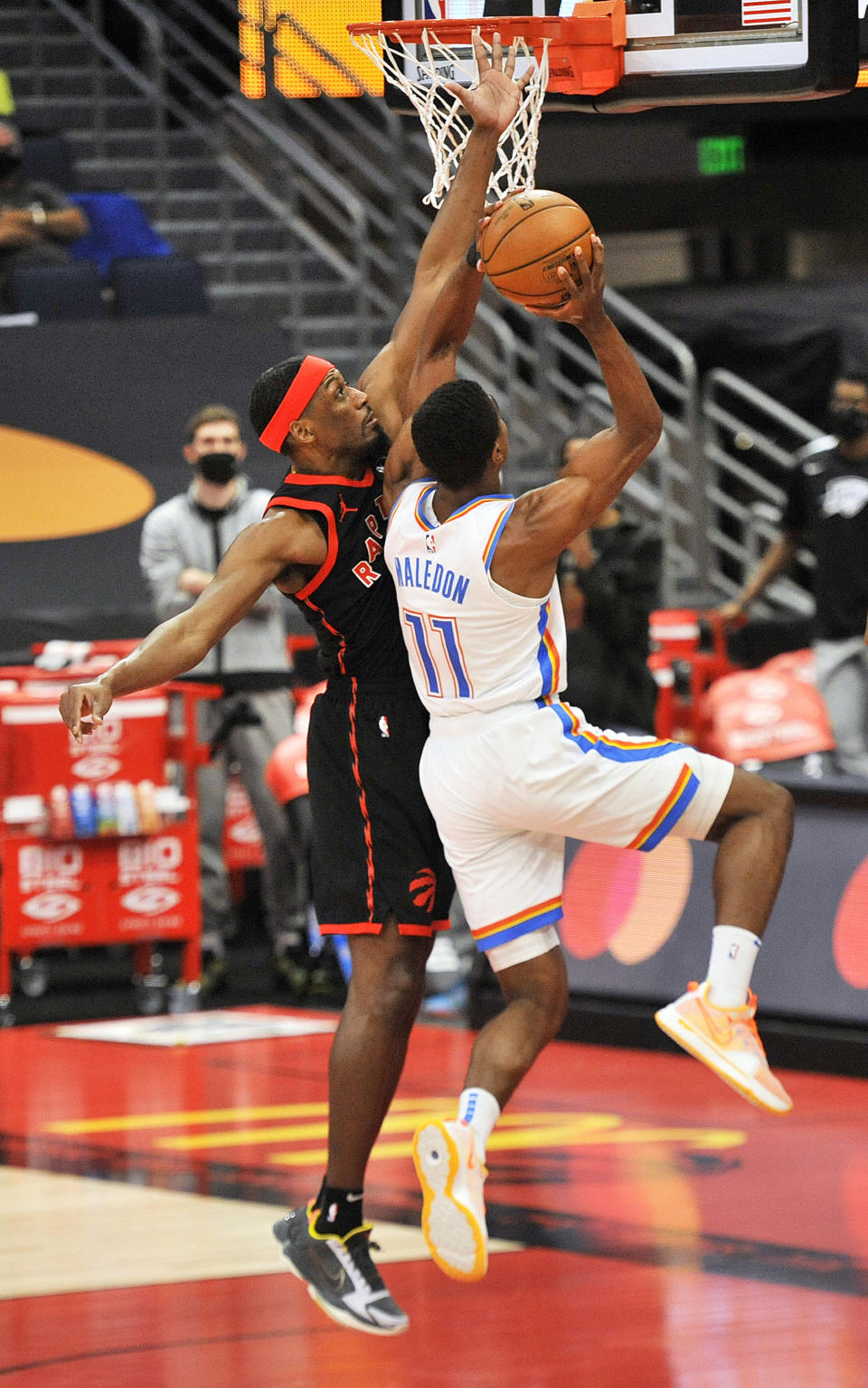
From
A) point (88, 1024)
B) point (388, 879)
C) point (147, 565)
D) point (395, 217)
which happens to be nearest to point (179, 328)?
point (395, 217)

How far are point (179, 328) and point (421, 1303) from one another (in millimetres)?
7850

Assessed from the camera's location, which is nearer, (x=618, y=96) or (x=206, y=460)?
(x=618, y=96)

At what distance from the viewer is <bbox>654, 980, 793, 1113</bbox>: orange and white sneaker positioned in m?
4.46

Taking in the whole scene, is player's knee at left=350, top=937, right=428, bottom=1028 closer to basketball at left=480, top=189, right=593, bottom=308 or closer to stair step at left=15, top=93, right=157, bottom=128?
basketball at left=480, top=189, right=593, bottom=308

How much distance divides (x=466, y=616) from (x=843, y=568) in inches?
222

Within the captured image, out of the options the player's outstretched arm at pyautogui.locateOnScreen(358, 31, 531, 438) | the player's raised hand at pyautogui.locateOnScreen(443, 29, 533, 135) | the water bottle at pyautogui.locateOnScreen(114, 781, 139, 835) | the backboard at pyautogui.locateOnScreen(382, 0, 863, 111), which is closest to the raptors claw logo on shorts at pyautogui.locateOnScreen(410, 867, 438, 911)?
the player's outstretched arm at pyautogui.locateOnScreen(358, 31, 531, 438)

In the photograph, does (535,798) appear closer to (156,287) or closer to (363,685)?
(363,685)

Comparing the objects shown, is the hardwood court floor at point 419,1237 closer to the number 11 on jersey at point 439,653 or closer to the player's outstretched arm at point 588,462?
the number 11 on jersey at point 439,653

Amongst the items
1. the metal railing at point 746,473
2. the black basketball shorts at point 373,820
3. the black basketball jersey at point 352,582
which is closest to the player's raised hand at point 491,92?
the black basketball jersey at point 352,582

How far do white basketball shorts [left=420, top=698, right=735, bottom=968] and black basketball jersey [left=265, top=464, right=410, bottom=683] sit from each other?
293 millimetres

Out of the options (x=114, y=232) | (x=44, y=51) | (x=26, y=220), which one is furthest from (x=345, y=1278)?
(x=44, y=51)

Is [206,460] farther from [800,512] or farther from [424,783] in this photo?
[424,783]

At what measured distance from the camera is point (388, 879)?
192 inches

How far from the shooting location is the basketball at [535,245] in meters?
4.36
